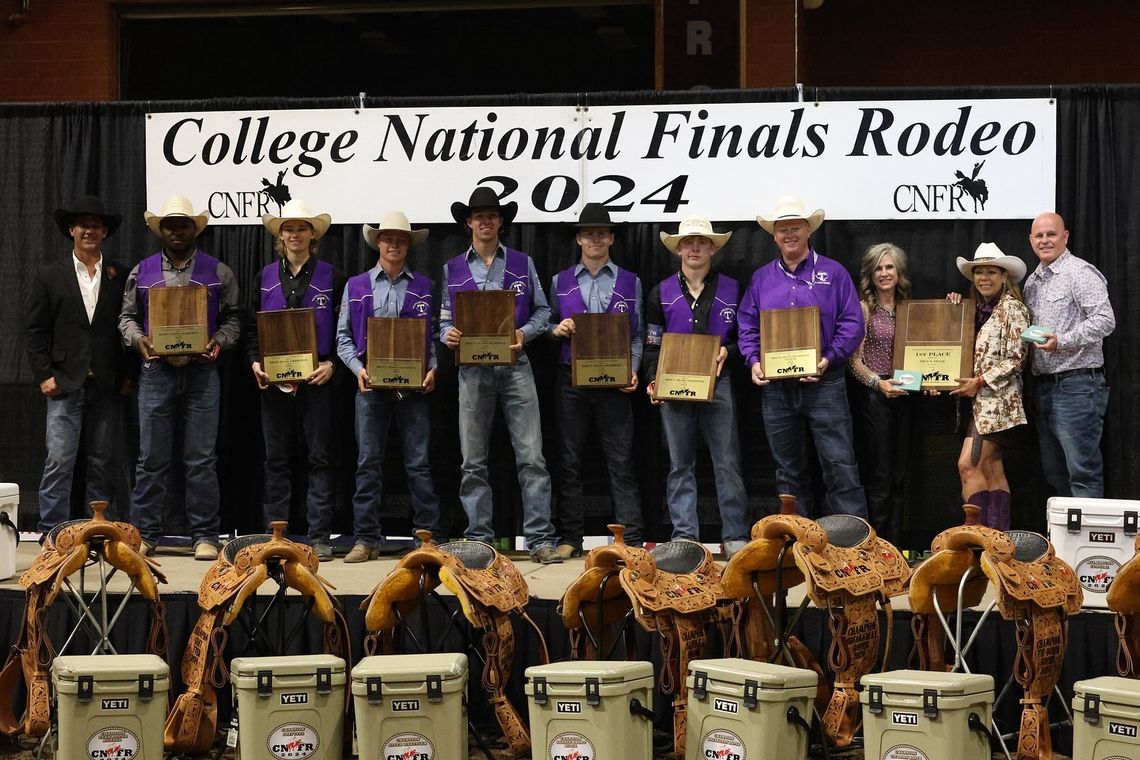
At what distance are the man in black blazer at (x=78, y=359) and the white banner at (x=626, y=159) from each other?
65 cm

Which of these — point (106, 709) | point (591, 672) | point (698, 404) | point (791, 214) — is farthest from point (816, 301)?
point (106, 709)

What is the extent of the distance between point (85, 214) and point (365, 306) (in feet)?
5.14

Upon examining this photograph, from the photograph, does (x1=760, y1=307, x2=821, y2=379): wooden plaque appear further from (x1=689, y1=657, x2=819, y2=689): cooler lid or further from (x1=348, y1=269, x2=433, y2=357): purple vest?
(x1=689, y1=657, x2=819, y2=689): cooler lid

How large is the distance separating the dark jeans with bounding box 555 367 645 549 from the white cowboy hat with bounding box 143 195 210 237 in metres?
2.13

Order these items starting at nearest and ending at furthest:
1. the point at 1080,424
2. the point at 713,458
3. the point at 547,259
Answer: the point at 1080,424 → the point at 713,458 → the point at 547,259

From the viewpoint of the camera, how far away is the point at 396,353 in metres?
7.25

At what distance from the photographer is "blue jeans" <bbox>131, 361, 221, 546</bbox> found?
7387 millimetres

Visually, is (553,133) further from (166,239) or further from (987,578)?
(987,578)

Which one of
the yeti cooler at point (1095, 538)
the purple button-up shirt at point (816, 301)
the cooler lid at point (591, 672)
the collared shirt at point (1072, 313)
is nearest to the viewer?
the cooler lid at point (591, 672)

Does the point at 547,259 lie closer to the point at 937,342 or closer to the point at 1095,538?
the point at 937,342

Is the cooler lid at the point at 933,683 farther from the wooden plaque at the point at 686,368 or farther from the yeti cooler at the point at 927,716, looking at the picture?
the wooden plaque at the point at 686,368

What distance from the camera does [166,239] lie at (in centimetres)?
753

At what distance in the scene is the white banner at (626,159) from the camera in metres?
7.50

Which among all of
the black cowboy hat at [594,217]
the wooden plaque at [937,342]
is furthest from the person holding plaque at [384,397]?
the wooden plaque at [937,342]
